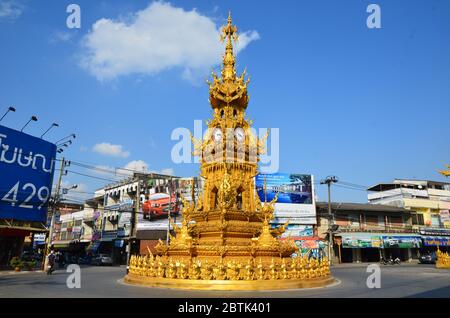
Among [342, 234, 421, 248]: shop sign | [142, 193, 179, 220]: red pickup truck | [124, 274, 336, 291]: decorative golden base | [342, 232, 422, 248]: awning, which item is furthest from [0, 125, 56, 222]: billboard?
[342, 234, 421, 248]: shop sign

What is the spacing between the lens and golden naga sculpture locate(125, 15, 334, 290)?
43.0 feet

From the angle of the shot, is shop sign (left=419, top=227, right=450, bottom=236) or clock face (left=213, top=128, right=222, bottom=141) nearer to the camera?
clock face (left=213, top=128, right=222, bottom=141)

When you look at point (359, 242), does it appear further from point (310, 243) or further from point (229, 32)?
point (229, 32)

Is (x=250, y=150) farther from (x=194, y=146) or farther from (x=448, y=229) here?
(x=448, y=229)

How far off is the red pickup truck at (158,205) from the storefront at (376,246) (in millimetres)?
25335

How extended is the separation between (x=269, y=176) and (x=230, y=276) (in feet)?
125

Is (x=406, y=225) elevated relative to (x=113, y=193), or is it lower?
lower

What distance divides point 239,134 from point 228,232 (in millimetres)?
6190

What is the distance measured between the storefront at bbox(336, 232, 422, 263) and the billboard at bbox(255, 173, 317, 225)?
5.99 metres

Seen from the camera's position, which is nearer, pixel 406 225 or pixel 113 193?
pixel 406 225

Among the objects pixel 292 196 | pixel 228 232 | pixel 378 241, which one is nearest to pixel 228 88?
pixel 228 232

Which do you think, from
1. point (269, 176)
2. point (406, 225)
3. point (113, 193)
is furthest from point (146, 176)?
point (406, 225)

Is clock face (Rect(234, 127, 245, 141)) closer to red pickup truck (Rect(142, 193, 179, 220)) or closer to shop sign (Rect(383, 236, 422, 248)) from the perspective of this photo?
red pickup truck (Rect(142, 193, 179, 220))
